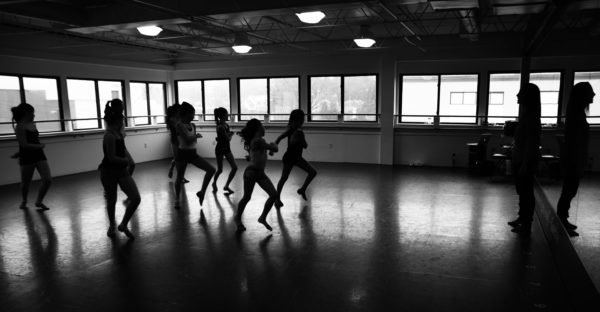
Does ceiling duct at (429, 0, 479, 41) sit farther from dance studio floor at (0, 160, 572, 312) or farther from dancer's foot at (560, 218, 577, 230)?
dancer's foot at (560, 218, 577, 230)

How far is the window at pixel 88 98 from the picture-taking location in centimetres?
1046

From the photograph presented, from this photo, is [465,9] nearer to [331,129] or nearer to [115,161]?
[115,161]

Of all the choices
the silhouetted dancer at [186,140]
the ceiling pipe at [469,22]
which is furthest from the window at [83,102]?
the ceiling pipe at [469,22]

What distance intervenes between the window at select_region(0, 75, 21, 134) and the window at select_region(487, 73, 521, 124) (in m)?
10.9

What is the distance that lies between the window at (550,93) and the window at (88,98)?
36.2 ft

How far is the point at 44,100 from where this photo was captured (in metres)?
9.78

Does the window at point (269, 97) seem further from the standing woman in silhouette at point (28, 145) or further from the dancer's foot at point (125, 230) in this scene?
the dancer's foot at point (125, 230)

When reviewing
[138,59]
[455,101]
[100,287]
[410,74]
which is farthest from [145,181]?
[455,101]

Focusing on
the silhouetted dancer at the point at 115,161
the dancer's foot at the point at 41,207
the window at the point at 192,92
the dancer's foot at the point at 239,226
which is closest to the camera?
the silhouetted dancer at the point at 115,161

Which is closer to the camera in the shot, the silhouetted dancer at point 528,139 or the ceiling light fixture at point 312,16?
the silhouetted dancer at point 528,139

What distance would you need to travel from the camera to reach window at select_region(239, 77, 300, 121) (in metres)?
12.2

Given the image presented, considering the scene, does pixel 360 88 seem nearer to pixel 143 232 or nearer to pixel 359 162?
pixel 359 162

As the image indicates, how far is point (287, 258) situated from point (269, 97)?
28.4ft

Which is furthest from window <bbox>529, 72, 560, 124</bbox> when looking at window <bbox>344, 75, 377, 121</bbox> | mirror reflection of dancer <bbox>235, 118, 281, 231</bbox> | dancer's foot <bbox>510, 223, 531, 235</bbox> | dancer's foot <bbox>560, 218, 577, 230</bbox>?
mirror reflection of dancer <bbox>235, 118, 281, 231</bbox>
